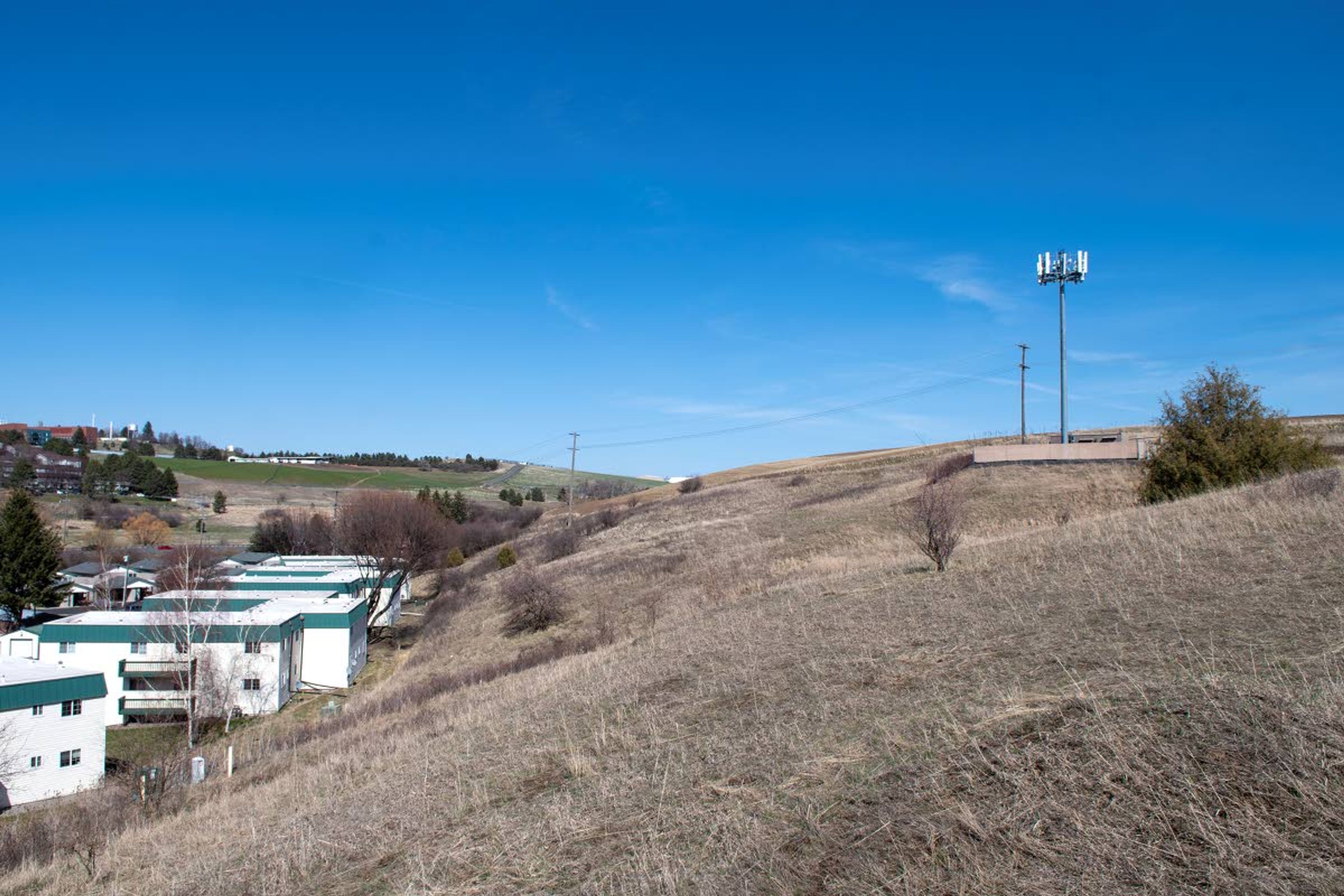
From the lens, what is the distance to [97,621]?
36.1 m

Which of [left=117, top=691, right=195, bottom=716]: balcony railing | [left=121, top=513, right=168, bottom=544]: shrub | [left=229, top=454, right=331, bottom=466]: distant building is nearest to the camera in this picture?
[left=117, top=691, right=195, bottom=716]: balcony railing

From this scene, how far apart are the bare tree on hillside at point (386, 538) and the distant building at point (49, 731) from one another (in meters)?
17.8

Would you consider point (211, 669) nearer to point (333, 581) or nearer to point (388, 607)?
point (388, 607)

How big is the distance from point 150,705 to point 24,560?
27620 mm

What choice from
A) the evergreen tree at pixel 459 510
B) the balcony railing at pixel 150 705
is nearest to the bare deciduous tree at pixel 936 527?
the balcony railing at pixel 150 705

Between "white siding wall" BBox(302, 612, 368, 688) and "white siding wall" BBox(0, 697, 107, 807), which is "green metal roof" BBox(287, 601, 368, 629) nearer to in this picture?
"white siding wall" BBox(302, 612, 368, 688)

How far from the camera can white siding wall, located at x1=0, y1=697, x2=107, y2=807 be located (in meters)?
25.9

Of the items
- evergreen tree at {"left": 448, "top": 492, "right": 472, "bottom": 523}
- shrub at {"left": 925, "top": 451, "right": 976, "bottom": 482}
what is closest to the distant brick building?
evergreen tree at {"left": 448, "top": 492, "right": 472, "bottom": 523}

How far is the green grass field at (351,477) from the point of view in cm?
13712

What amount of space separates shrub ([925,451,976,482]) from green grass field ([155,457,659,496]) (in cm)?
8887

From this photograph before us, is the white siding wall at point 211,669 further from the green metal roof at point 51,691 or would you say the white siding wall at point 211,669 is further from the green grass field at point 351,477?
the green grass field at point 351,477

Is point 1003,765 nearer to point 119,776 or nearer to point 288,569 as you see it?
point 119,776

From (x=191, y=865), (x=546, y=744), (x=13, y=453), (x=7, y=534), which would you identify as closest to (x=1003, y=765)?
(x=546, y=744)

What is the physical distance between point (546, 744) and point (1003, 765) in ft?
19.5
